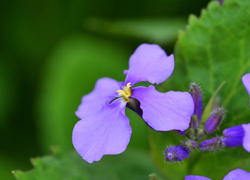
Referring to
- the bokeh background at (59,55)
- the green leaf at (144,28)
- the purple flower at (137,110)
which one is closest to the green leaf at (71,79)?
the bokeh background at (59,55)

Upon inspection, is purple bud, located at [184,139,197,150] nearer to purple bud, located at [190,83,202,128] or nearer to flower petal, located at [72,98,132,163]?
purple bud, located at [190,83,202,128]

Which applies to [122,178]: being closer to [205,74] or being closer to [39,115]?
[205,74]

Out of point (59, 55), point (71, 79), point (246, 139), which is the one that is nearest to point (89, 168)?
point (71, 79)

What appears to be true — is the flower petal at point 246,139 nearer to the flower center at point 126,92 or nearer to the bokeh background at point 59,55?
the flower center at point 126,92

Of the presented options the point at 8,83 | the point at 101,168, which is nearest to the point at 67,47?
the point at 8,83

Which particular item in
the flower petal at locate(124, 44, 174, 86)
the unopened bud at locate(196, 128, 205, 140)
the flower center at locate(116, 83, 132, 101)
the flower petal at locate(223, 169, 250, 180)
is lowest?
the flower petal at locate(223, 169, 250, 180)

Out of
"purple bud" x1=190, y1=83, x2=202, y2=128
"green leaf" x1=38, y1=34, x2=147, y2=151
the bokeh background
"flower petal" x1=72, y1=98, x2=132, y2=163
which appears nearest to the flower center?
"flower petal" x1=72, y1=98, x2=132, y2=163
